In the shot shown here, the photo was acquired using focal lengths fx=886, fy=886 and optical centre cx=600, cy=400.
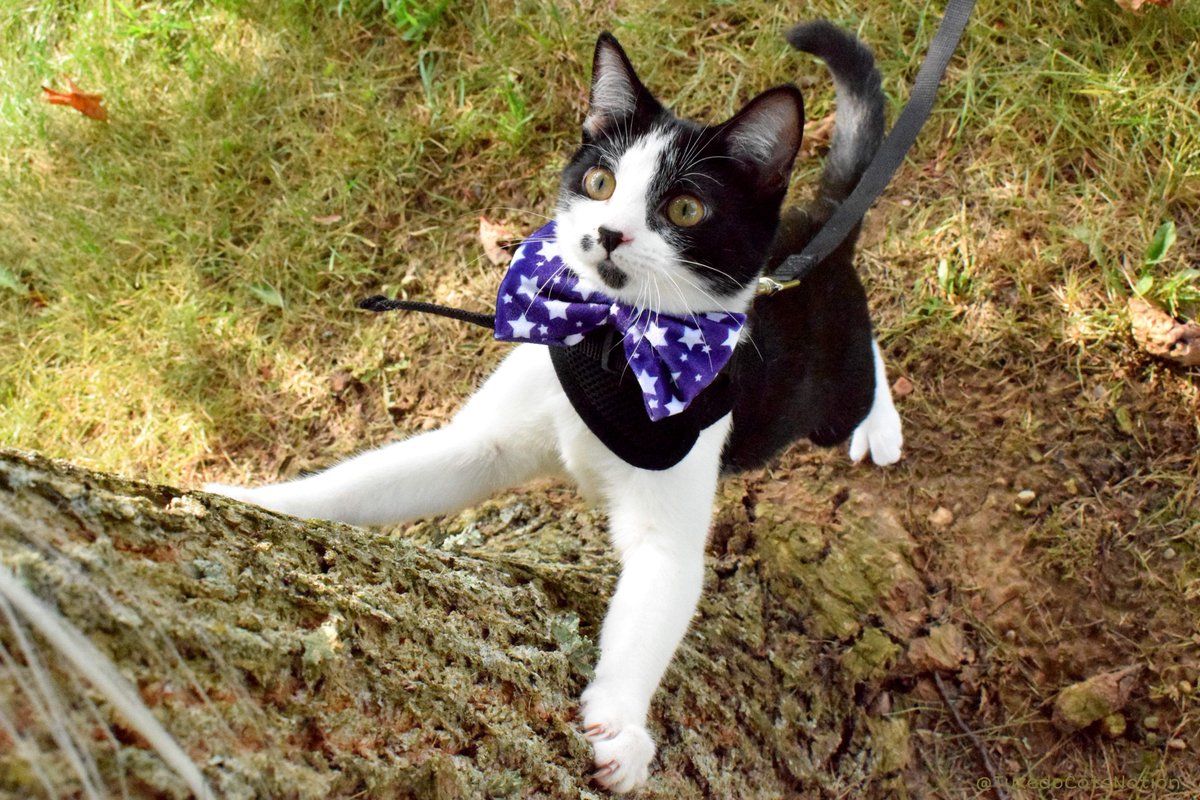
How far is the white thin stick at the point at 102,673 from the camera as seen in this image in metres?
0.62

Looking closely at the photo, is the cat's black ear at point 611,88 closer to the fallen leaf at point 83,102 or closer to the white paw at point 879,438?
the white paw at point 879,438

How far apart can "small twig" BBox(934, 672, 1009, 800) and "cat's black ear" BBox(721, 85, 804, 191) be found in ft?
3.80

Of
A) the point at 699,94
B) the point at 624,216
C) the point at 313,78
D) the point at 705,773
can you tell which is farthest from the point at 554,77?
the point at 705,773

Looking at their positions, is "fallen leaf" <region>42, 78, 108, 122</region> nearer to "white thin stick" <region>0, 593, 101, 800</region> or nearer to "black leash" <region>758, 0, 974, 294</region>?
"black leash" <region>758, 0, 974, 294</region>

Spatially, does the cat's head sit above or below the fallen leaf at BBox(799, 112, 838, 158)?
above

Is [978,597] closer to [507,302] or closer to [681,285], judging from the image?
[681,285]

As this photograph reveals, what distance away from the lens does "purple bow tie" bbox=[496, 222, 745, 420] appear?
1.48 metres

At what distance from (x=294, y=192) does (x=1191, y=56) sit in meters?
2.64

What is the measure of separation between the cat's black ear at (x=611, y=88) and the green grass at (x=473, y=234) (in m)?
0.96

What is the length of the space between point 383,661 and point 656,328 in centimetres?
73

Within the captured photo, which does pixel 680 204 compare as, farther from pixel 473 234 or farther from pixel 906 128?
pixel 473 234

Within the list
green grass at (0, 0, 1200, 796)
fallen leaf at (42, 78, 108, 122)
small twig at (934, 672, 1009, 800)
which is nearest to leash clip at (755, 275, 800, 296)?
green grass at (0, 0, 1200, 796)

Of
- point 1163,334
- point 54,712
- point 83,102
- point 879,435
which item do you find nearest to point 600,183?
point 879,435

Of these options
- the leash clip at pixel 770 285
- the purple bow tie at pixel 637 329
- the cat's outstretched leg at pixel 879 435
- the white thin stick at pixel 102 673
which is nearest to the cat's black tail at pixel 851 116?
the leash clip at pixel 770 285
